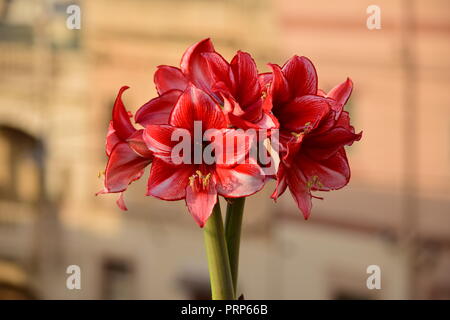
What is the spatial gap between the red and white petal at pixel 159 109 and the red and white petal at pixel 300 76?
0.15 meters

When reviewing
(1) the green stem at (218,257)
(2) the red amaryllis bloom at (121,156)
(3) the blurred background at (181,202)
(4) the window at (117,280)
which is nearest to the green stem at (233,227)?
(1) the green stem at (218,257)

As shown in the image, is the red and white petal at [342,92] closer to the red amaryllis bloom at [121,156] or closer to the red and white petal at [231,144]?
the red and white petal at [231,144]

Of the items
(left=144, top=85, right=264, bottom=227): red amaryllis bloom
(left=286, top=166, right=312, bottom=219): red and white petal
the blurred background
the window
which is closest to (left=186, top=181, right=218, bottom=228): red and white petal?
(left=144, top=85, right=264, bottom=227): red amaryllis bloom

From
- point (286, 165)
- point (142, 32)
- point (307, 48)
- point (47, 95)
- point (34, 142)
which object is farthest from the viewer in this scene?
point (34, 142)

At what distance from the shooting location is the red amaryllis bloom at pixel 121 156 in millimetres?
909

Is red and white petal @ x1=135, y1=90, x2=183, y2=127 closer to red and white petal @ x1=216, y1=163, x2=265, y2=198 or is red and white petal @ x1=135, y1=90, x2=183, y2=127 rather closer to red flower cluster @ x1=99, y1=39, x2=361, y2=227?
red flower cluster @ x1=99, y1=39, x2=361, y2=227

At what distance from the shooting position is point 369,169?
451 cm

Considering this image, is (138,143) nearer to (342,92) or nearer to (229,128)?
(229,128)

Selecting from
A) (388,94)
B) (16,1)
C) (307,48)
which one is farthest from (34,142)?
(388,94)

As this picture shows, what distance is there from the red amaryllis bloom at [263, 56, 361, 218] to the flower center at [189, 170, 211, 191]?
9cm

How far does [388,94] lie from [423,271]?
1.18 m

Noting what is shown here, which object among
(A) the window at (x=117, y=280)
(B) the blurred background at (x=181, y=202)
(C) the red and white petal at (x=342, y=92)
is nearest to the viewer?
(C) the red and white petal at (x=342, y=92)

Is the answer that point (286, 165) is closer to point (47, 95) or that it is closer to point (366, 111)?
point (366, 111)

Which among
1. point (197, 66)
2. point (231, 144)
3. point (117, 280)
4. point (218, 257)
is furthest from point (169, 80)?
point (117, 280)
